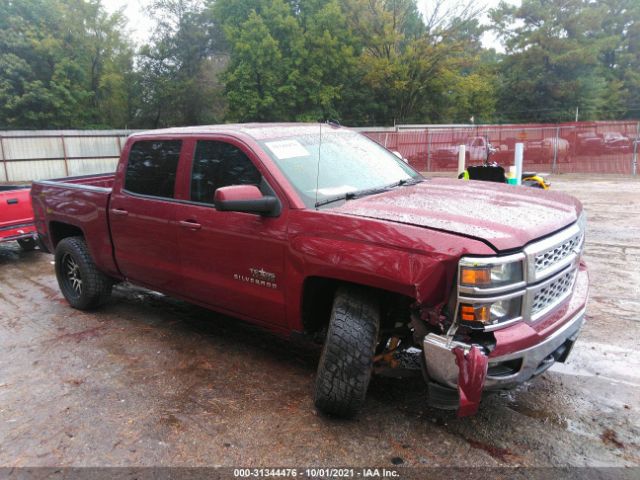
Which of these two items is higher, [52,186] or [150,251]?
[52,186]

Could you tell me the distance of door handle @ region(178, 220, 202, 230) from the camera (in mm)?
3828

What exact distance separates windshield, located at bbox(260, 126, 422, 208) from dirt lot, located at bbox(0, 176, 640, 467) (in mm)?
1450

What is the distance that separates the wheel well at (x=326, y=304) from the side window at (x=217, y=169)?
0.86 metres

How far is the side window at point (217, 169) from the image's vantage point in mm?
3605

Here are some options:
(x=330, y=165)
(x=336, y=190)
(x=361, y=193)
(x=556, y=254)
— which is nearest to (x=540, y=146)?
(x=330, y=165)

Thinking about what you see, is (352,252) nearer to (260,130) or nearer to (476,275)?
(476,275)

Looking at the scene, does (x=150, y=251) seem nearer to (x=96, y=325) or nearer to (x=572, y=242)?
(x=96, y=325)

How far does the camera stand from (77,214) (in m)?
5.10

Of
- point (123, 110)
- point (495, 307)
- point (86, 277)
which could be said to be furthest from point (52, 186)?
point (123, 110)

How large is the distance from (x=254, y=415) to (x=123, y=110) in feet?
152

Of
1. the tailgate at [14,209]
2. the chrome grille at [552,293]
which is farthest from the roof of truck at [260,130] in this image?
the tailgate at [14,209]

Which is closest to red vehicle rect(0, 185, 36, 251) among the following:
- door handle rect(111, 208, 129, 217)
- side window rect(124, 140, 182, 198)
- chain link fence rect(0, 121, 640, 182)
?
door handle rect(111, 208, 129, 217)

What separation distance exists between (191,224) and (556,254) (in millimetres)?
2597

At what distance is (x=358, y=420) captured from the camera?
317 centimetres
